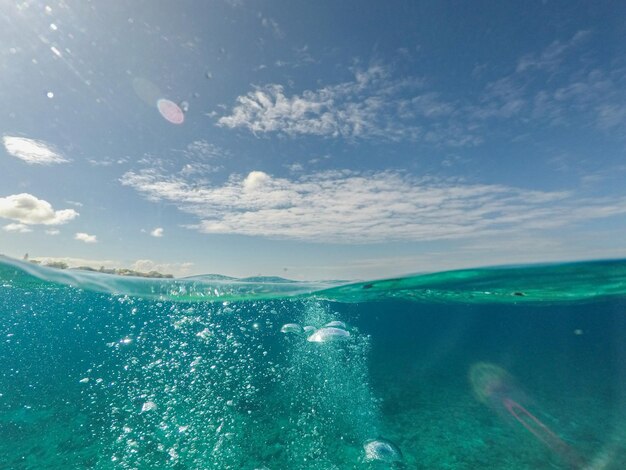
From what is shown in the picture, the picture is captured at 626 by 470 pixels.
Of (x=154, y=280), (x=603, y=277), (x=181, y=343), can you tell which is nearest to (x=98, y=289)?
(x=154, y=280)

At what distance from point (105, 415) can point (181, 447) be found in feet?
19.7

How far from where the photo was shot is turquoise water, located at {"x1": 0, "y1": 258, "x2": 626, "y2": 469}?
10211 mm

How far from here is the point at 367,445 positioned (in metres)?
10.3

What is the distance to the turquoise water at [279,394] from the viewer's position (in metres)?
10.2

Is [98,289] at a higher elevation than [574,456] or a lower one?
higher

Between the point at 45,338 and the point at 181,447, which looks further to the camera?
the point at 45,338

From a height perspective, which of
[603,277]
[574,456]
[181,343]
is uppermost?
[603,277]

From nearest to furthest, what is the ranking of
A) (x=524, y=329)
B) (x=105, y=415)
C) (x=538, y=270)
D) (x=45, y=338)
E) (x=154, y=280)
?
(x=105, y=415), (x=538, y=270), (x=154, y=280), (x=45, y=338), (x=524, y=329)

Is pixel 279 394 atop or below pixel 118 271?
below

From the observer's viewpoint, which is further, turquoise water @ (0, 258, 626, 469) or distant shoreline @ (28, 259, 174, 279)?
distant shoreline @ (28, 259, 174, 279)

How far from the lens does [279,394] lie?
1579cm

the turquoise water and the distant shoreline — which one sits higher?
the distant shoreline

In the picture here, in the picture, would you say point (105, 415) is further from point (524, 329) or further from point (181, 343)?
point (524, 329)

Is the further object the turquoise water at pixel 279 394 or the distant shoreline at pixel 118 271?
the distant shoreline at pixel 118 271
